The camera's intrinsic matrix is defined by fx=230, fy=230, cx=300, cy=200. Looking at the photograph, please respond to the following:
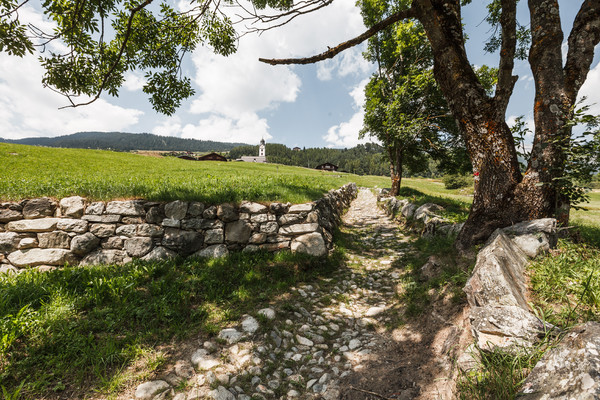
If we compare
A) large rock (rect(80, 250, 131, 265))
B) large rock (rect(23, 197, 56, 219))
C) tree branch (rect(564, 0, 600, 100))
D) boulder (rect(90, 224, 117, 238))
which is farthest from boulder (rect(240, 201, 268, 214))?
tree branch (rect(564, 0, 600, 100))

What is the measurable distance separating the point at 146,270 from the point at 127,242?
4.24ft

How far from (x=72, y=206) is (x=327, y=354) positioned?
6.81m

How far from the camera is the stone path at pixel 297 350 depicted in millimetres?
2838

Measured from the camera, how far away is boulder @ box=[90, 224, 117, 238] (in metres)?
5.61

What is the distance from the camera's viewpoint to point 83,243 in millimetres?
5445

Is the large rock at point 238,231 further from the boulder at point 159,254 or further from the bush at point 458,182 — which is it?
the bush at point 458,182

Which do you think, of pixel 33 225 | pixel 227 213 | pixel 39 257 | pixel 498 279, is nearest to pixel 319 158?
pixel 227 213

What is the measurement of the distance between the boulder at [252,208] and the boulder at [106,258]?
2955 millimetres

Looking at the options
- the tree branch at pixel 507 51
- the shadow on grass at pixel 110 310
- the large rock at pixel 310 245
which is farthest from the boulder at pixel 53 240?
the tree branch at pixel 507 51

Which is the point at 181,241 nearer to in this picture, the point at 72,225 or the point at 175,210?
the point at 175,210

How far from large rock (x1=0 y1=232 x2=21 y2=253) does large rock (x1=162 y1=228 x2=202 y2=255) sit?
3.14 meters

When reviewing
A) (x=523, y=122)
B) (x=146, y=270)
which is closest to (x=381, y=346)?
(x=146, y=270)

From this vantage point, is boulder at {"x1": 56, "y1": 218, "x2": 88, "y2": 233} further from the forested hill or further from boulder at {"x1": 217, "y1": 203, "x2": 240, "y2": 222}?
the forested hill

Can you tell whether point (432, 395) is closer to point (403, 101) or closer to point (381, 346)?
point (381, 346)
